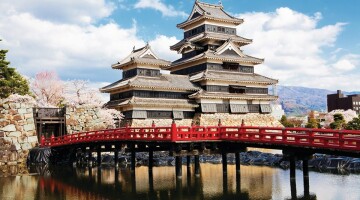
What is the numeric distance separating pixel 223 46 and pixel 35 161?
3022cm

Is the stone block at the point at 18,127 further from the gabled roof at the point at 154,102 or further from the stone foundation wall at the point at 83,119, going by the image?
the gabled roof at the point at 154,102

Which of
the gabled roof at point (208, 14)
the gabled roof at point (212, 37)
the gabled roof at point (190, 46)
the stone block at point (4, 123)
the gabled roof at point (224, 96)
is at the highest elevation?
the gabled roof at point (208, 14)

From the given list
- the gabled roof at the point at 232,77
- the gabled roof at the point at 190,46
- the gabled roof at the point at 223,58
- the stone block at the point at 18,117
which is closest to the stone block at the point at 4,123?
the stone block at the point at 18,117

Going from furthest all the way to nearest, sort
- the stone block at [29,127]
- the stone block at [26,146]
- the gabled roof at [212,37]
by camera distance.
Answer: the gabled roof at [212,37], the stone block at [29,127], the stone block at [26,146]

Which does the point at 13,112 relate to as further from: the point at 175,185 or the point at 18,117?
the point at 175,185

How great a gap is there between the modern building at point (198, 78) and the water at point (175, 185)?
1830 cm

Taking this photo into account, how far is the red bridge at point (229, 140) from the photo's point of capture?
1942cm

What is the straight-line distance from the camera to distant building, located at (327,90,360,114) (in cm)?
11638

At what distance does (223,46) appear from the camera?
55719mm

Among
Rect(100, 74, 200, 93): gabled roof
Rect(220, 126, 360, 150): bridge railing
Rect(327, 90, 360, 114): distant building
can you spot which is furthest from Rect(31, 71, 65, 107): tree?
Rect(327, 90, 360, 114): distant building

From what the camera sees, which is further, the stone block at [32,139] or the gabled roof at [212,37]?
the gabled roof at [212,37]

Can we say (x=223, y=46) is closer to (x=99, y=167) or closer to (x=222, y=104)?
(x=222, y=104)

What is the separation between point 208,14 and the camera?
192ft

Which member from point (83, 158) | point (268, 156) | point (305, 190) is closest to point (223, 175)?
point (305, 190)
